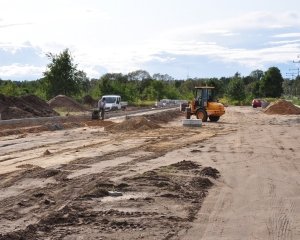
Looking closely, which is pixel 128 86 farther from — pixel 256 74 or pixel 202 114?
pixel 256 74

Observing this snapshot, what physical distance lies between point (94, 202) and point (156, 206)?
40.6 inches

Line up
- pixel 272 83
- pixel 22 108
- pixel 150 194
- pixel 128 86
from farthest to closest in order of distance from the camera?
pixel 272 83, pixel 128 86, pixel 22 108, pixel 150 194

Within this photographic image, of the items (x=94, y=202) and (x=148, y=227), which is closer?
(x=148, y=227)

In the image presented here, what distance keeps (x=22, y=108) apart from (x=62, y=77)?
2244cm

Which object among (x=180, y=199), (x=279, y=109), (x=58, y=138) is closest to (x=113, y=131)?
(x=58, y=138)

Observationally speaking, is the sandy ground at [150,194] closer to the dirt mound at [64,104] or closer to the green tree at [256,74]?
the dirt mound at [64,104]

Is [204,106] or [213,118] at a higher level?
Result: [204,106]

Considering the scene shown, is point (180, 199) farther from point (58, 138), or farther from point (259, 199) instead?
point (58, 138)

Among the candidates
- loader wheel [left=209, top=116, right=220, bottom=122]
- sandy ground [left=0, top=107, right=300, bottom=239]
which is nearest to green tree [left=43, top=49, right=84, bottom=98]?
loader wheel [left=209, top=116, right=220, bottom=122]

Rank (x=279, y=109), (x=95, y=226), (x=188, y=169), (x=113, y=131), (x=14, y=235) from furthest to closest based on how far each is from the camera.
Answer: (x=279, y=109) → (x=113, y=131) → (x=188, y=169) → (x=95, y=226) → (x=14, y=235)

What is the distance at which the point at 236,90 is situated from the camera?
3684 inches

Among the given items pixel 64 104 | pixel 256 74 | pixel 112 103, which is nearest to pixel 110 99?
pixel 112 103

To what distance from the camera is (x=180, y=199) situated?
881cm

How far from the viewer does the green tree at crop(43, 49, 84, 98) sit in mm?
60406
